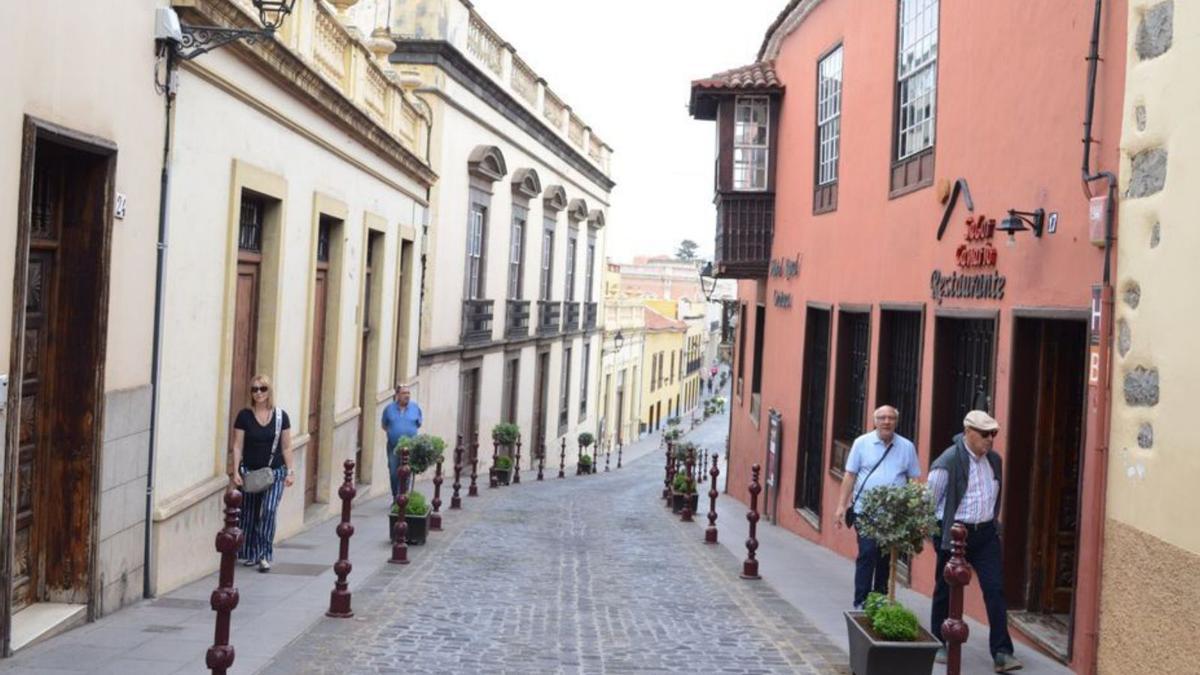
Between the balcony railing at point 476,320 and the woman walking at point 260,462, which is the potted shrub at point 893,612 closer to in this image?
the woman walking at point 260,462

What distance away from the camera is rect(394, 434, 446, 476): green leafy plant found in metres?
13.9

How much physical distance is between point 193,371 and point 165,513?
1.17 m

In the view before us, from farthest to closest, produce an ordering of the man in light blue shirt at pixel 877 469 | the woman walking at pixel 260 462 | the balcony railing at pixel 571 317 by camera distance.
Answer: the balcony railing at pixel 571 317 → the woman walking at pixel 260 462 → the man in light blue shirt at pixel 877 469

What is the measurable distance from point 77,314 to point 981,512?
5.38 m

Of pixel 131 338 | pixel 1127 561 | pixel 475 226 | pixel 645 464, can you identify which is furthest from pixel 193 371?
pixel 645 464

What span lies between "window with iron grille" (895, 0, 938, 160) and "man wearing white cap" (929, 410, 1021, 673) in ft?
15.1

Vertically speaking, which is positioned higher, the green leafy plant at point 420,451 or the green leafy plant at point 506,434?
the green leafy plant at point 420,451

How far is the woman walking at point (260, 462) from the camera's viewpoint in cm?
1012

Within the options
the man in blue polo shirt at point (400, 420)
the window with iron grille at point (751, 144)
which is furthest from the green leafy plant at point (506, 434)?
the man in blue polo shirt at point (400, 420)

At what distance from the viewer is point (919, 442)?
11.7 meters

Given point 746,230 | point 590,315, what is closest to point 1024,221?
point 746,230

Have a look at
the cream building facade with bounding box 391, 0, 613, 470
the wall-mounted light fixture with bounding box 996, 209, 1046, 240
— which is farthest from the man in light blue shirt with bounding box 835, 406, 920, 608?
the cream building facade with bounding box 391, 0, 613, 470

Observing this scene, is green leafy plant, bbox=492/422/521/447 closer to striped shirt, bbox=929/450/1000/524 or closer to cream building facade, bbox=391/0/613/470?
cream building facade, bbox=391/0/613/470

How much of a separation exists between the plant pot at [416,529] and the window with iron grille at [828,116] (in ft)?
20.7
